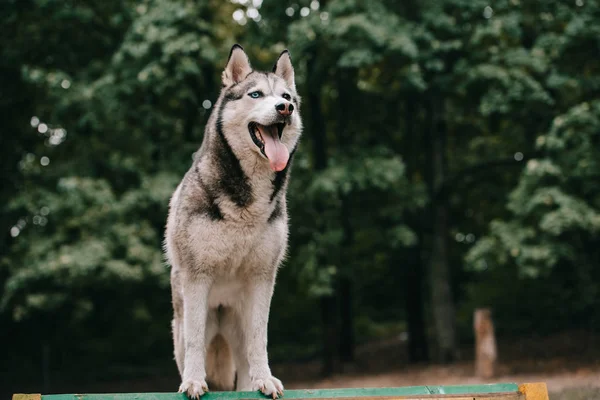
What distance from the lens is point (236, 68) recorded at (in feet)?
16.9

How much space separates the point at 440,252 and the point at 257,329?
552 inches

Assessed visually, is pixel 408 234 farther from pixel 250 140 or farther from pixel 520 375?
pixel 250 140

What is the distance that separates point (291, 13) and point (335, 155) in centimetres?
360

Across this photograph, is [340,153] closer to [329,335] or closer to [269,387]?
[329,335]

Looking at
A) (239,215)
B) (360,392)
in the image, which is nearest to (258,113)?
(239,215)

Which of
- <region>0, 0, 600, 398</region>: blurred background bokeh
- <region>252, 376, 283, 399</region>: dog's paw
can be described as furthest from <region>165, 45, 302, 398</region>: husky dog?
<region>0, 0, 600, 398</region>: blurred background bokeh

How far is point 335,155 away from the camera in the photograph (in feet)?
53.9

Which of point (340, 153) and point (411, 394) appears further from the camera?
point (340, 153)

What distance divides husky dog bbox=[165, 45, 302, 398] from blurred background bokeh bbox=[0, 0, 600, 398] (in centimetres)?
949

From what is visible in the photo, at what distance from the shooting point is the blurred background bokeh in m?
14.3

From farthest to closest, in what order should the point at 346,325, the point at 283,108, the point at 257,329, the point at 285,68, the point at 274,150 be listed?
the point at 346,325 → the point at 285,68 → the point at 257,329 → the point at 274,150 → the point at 283,108

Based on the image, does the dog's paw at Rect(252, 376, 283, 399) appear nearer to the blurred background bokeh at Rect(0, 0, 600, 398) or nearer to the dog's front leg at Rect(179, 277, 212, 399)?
the dog's front leg at Rect(179, 277, 212, 399)

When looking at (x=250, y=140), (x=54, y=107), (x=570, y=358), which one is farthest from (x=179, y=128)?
(x=250, y=140)

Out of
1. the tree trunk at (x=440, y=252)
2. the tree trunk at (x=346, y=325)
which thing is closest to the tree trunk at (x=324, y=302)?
the tree trunk at (x=346, y=325)
